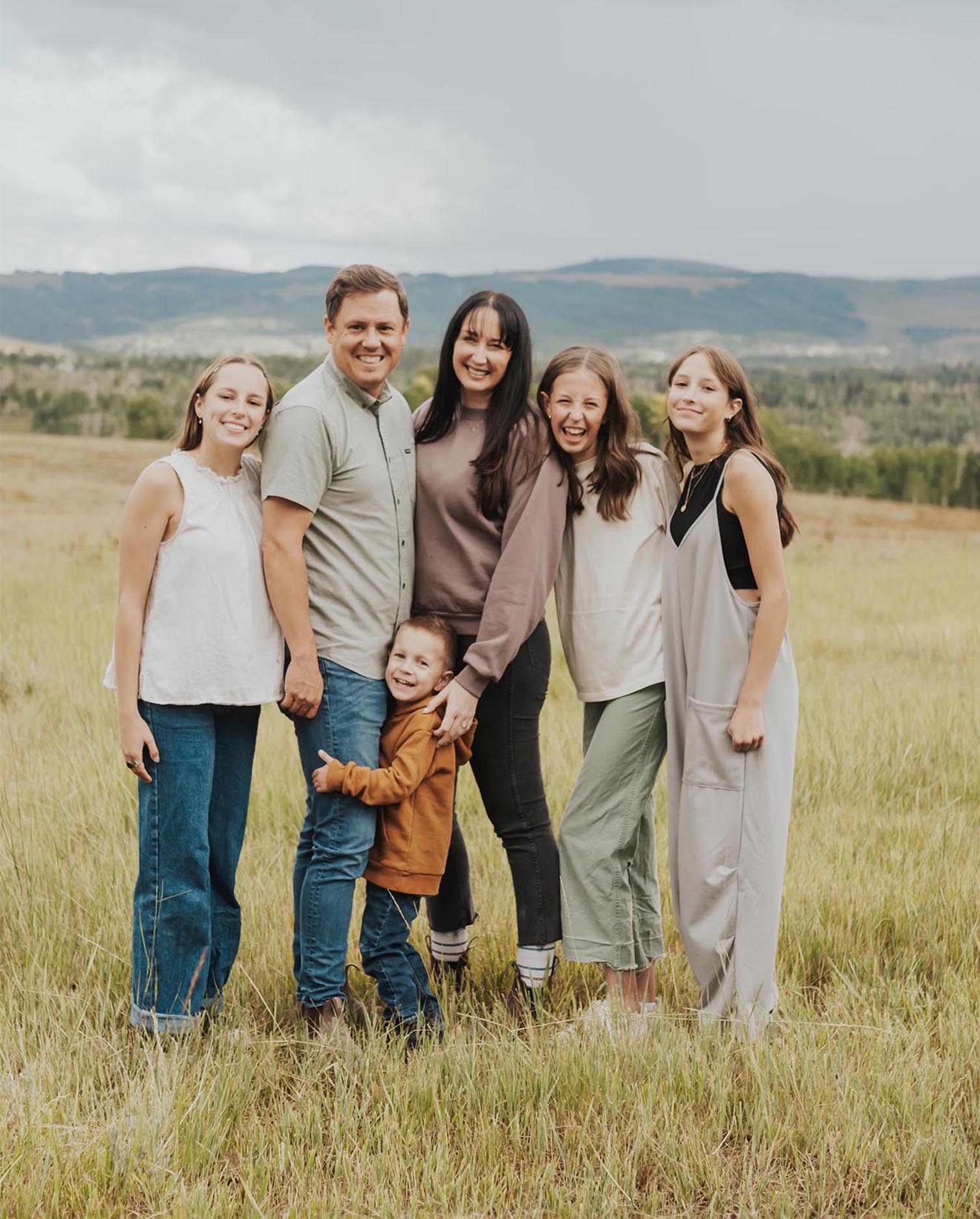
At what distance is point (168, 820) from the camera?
3.04 metres

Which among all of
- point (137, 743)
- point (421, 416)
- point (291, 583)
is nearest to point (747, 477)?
point (421, 416)

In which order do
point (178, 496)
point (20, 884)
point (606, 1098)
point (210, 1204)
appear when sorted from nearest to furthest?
point (210, 1204) → point (606, 1098) → point (178, 496) → point (20, 884)

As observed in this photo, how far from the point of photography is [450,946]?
12.4ft

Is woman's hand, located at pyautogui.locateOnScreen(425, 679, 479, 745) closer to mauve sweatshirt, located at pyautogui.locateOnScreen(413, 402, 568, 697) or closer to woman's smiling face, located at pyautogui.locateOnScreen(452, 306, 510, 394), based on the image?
mauve sweatshirt, located at pyautogui.locateOnScreen(413, 402, 568, 697)

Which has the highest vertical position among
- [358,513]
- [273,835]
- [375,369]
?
[375,369]

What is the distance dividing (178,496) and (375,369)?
65cm

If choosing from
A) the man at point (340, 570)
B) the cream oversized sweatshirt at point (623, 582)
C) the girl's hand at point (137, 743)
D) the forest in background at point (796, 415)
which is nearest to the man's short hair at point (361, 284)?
the man at point (340, 570)

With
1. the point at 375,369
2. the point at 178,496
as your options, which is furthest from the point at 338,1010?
the point at 375,369

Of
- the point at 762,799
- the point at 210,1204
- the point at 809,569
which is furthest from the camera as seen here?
the point at 809,569

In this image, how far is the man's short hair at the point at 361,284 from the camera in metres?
3.11

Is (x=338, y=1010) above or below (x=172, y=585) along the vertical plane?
below

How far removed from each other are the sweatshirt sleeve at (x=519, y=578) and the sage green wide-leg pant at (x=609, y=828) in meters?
0.43

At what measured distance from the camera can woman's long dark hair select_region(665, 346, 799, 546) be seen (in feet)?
10.5

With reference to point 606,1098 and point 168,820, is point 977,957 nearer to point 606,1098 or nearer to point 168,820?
point 606,1098
